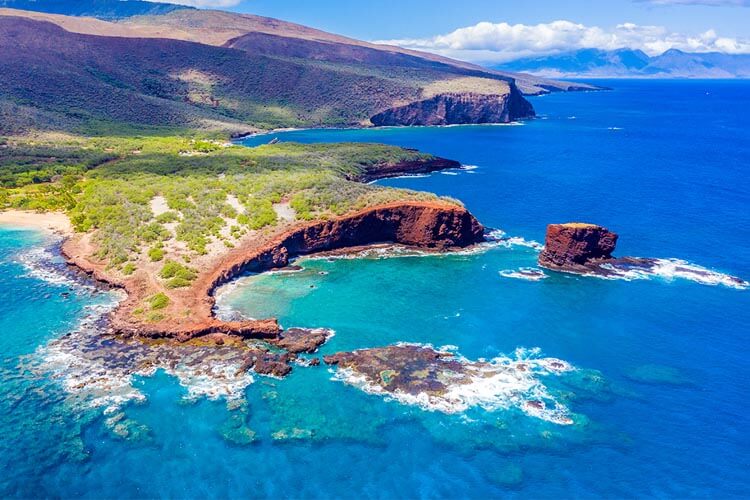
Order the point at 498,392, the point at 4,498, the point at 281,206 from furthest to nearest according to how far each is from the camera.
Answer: the point at 281,206 < the point at 498,392 < the point at 4,498

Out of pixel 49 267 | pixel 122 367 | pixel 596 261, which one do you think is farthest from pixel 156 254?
pixel 596 261

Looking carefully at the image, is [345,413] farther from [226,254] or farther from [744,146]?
[744,146]

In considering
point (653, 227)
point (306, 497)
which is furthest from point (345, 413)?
point (653, 227)

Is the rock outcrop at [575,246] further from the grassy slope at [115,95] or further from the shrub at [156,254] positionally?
the grassy slope at [115,95]

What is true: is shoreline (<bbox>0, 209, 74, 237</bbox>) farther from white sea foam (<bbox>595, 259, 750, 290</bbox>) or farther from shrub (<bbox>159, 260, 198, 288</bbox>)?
white sea foam (<bbox>595, 259, 750, 290</bbox>)

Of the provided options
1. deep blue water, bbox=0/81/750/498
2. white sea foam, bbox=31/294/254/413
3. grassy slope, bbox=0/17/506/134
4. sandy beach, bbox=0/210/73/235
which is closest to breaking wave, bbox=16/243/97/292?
deep blue water, bbox=0/81/750/498

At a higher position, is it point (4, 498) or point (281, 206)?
point (281, 206)

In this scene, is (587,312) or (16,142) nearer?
(587,312)
